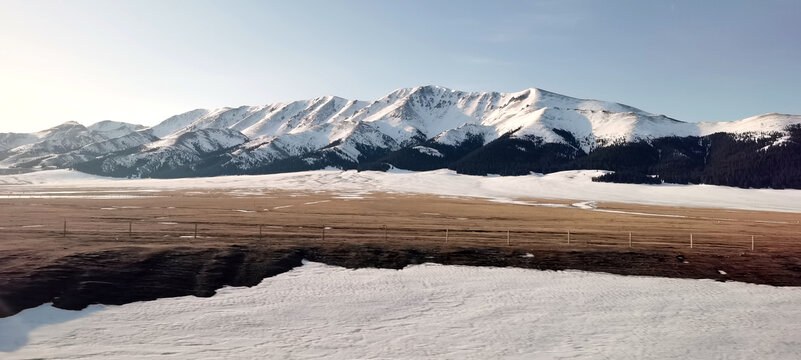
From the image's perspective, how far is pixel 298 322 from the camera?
28.1 m

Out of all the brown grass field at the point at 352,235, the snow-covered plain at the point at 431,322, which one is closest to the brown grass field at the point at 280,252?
the brown grass field at the point at 352,235

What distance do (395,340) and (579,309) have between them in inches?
564

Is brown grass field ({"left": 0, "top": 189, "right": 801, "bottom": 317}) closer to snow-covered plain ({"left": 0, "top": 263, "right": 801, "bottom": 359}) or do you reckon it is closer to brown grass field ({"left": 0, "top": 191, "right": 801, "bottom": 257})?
brown grass field ({"left": 0, "top": 191, "right": 801, "bottom": 257})

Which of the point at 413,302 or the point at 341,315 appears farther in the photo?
the point at 413,302

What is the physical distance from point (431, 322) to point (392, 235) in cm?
3174

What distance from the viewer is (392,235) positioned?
60.2 metres

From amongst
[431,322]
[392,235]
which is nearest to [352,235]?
[392,235]

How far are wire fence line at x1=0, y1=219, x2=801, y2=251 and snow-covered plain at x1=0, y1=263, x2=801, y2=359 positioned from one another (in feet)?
53.5

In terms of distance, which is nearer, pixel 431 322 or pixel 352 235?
pixel 431 322

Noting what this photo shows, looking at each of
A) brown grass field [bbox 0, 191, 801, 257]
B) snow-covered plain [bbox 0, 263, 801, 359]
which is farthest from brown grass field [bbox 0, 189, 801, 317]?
snow-covered plain [bbox 0, 263, 801, 359]

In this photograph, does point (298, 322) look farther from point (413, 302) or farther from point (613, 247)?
point (613, 247)

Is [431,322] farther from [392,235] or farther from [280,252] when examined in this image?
[392,235]

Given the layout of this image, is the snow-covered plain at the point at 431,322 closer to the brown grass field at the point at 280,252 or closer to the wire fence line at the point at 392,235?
the brown grass field at the point at 280,252

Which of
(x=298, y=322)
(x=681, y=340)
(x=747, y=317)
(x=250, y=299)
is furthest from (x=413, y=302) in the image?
(x=747, y=317)
